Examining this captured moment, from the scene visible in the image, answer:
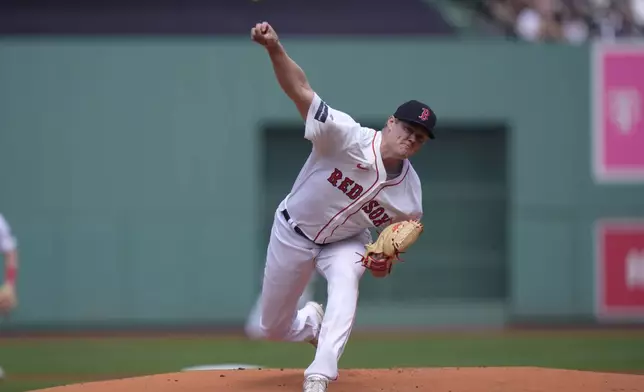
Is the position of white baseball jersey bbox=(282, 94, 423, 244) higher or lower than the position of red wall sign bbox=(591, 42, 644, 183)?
lower

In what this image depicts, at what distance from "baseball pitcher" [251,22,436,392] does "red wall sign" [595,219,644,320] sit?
27.6 ft

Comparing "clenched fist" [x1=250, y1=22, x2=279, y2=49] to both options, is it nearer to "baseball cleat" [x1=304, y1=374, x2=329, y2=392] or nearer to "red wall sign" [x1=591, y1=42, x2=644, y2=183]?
"baseball cleat" [x1=304, y1=374, x2=329, y2=392]

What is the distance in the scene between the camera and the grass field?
32.2 ft

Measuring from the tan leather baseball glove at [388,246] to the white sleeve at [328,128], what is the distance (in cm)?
55

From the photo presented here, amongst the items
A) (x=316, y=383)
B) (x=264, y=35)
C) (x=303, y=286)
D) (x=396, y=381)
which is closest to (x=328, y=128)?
(x=264, y=35)

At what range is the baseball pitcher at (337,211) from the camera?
232 inches

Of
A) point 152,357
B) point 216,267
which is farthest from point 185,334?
point 152,357

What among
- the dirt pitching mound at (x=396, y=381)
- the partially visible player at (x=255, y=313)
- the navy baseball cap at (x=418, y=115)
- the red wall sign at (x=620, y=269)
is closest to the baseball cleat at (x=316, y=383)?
the dirt pitching mound at (x=396, y=381)

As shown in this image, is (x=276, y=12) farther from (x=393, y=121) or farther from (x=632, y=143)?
(x=393, y=121)

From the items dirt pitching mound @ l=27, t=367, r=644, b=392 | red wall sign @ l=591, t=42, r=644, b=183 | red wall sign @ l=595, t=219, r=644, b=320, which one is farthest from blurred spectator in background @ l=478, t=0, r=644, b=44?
dirt pitching mound @ l=27, t=367, r=644, b=392

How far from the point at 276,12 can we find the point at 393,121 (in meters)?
9.43

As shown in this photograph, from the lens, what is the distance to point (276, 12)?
50.0ft

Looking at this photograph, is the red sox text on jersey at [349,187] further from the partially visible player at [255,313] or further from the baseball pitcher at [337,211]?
the partially visible player at [255,313]

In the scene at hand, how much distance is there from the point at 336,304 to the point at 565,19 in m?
11.4
